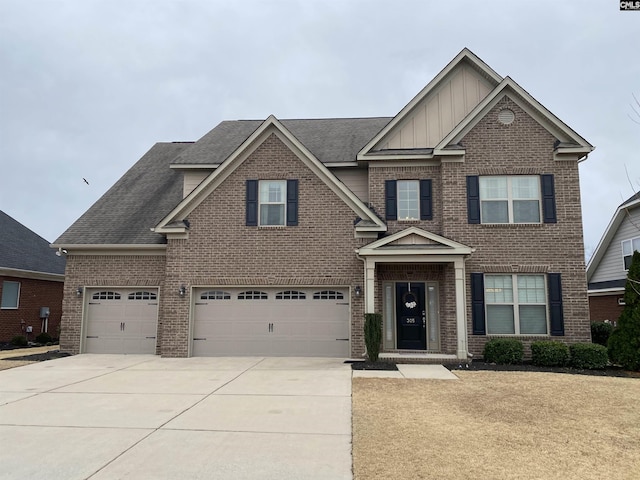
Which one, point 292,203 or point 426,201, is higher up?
point 426,201

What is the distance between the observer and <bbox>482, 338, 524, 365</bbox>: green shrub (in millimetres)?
12547

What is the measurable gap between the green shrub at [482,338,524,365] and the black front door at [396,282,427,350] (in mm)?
2104

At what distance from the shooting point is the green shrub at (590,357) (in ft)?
39.2

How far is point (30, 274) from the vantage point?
67.1 ft

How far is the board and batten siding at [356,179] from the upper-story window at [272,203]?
2188mm

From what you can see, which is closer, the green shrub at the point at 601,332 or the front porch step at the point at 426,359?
the front porch step at the point at 426,359

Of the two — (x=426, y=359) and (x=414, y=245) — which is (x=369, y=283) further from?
(x=426, y=359)

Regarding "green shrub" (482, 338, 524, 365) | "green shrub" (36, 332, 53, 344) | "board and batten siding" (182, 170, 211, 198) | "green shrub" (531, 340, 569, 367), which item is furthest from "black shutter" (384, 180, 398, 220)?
"green shrub" (36, 332, 53, 344)

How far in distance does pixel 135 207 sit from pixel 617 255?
2142cm

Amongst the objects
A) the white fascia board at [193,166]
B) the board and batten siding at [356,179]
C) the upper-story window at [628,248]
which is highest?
the white fascia board at [193,166]

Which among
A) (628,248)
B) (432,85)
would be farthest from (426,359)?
(628,248)

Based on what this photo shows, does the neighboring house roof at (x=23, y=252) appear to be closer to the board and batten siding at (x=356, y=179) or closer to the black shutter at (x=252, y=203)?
the black shutter at (x=252, y=203)

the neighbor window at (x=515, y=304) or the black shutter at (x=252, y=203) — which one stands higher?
the black shutter at (x=252, y=203)

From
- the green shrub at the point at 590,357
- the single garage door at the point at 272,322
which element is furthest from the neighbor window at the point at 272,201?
the green shrub at the point at 590,357
